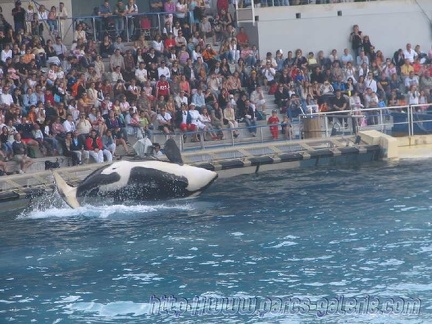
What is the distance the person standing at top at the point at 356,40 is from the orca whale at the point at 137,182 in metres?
12.8

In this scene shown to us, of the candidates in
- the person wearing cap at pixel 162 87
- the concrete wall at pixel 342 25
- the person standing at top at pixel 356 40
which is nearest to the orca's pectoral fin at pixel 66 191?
the person wearing cap at pixel 162 87

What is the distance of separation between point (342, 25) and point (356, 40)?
828 millimetres

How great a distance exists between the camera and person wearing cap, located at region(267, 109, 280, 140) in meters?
27.8

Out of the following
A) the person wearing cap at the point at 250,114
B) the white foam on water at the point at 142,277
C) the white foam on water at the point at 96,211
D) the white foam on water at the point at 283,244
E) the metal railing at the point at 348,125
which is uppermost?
the person wearing cap at the point at 250,114

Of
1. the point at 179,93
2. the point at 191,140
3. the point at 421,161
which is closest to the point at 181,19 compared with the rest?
the point at 179,93

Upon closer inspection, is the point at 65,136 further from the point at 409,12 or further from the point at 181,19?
the point at 409,12

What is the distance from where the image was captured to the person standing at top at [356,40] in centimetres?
3394

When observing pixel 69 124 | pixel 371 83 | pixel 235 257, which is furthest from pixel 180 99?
pixel 235 257

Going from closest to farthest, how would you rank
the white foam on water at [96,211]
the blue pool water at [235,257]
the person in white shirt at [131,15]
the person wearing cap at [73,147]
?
the blue pool water at [235,257]
the white foam on water at [96,211]
the person wearing cap at [73,147]
the person in white shirt at [131,15]

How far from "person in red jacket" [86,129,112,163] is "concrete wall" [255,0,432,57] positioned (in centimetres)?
910

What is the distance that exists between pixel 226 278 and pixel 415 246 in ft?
11.0

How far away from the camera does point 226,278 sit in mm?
16156

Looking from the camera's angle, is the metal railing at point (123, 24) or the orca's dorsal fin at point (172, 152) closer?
the orca's dorsal fin at point (172, 152)

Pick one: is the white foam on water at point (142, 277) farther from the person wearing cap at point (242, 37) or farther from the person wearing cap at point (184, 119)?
the person wearing cap at point (242, 37)
